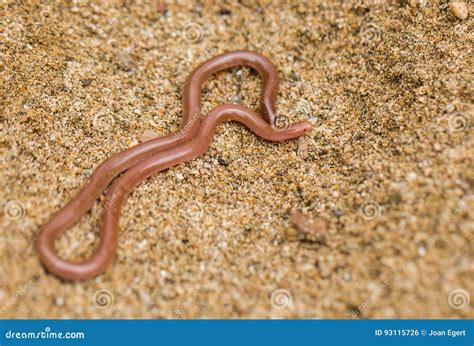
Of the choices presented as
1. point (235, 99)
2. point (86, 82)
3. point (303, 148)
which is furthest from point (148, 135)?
point (303, 148)

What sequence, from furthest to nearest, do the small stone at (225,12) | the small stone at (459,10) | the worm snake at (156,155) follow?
the small stone at (225,12) < the small stone at (459,10) < the worm snake at (156,155)

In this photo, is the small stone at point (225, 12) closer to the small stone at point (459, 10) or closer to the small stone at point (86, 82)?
the small stone at point (86, 82)

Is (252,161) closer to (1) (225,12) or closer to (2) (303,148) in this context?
(2) (303,148)

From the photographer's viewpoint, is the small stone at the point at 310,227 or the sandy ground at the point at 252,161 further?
the small stone at the point at 310,227

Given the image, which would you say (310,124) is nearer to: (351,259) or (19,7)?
(351,259)

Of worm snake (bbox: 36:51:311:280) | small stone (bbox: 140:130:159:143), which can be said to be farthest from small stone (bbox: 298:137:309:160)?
small stone (bbox: 140:130:159:143)

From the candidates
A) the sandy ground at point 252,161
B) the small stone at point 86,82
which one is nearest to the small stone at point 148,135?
the sandy ground at point 252,161
